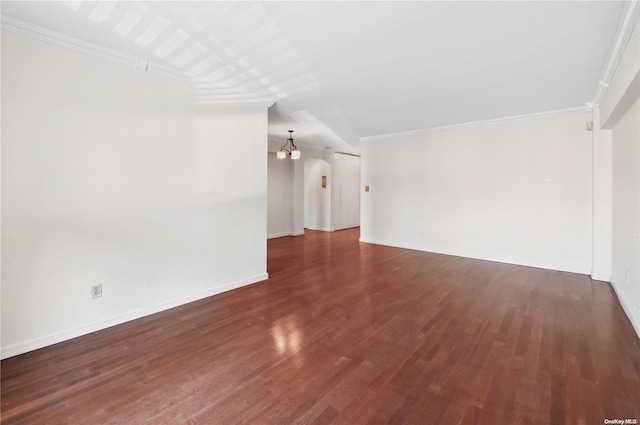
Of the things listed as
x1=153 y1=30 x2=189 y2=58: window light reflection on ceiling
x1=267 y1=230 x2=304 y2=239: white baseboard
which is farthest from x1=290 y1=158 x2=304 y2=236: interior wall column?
x1=153 y1=30 x2=189 y2=58: window light reflection on ceiling

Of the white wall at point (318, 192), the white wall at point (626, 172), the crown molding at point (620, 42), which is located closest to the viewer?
the crown molding at point (620, 42)

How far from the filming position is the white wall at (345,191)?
916 centimetres

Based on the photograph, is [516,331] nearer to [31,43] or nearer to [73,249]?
[73,249]

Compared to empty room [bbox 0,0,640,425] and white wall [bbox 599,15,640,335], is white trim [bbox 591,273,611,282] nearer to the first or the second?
empty room [bbox 0,0,640,425]

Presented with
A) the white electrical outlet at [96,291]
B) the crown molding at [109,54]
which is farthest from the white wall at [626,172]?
the white electrical outlet at [96,291]

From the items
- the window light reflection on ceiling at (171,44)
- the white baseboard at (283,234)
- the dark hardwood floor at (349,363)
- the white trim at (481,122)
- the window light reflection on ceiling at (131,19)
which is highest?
the white trim at (481,122)

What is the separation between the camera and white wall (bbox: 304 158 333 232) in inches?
356

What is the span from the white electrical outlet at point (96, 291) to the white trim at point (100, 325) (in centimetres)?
25

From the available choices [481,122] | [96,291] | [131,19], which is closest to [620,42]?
[481,122]

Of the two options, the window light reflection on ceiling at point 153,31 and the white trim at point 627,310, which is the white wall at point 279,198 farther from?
the white trim at point 627,310

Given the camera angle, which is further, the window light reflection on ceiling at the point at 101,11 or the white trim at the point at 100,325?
the white trim at the point at 100,325

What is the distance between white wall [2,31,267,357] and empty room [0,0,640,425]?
0.06 ft

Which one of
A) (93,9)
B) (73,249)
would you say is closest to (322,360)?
(73,249)

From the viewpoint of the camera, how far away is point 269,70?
10.5ft
